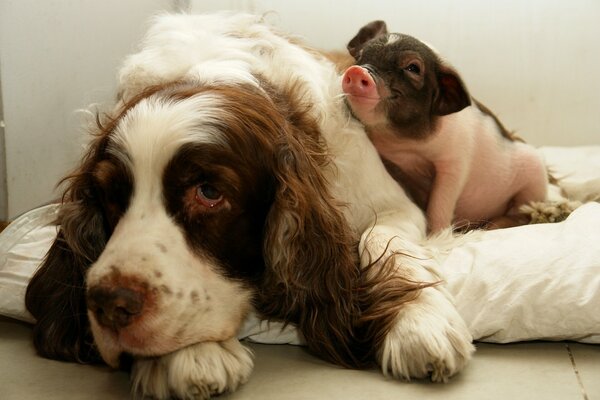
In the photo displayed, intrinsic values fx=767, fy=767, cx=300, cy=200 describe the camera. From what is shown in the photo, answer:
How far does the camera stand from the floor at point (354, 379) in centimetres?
179

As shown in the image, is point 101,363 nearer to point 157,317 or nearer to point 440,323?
point 157,317

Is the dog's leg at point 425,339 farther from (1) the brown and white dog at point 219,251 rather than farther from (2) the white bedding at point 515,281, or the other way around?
(2) the white bedding at point 515,281

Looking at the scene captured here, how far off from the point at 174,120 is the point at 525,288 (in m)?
1.04

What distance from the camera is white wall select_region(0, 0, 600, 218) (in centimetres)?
345

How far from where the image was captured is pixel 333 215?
6.71ft

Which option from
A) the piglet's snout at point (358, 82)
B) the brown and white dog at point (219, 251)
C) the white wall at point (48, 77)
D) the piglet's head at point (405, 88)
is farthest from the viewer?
the white wall at point (48, 77)

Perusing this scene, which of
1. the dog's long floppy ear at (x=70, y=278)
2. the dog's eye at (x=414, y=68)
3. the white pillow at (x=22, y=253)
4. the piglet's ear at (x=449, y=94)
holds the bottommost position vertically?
the white pillow at (x=22, y=253)

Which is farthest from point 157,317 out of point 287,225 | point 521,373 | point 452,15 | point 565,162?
point 452,15

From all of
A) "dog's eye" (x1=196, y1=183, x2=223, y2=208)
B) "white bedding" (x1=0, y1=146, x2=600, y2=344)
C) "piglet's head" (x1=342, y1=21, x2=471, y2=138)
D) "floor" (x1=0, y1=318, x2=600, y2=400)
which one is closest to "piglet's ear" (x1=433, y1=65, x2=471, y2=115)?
"piglet's head" (x1=342, y1=21, x2=471, y2=138)

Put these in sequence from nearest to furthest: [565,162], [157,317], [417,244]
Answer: [157,317], [417,244], [565,162]

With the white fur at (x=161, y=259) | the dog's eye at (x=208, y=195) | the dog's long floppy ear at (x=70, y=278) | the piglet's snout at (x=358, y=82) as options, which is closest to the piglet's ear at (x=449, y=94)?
the piglet's snout at (x=358, y=82)

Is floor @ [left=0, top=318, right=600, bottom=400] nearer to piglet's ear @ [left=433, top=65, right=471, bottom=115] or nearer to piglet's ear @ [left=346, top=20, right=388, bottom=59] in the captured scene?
piglet's ear @ [left=433, top=65, right=471, bottom=115]

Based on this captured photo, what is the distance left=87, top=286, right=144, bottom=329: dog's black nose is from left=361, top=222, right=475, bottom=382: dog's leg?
0.63 m

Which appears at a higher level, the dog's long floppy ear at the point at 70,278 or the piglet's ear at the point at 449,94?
the piglet's ear at the point at 449,94
